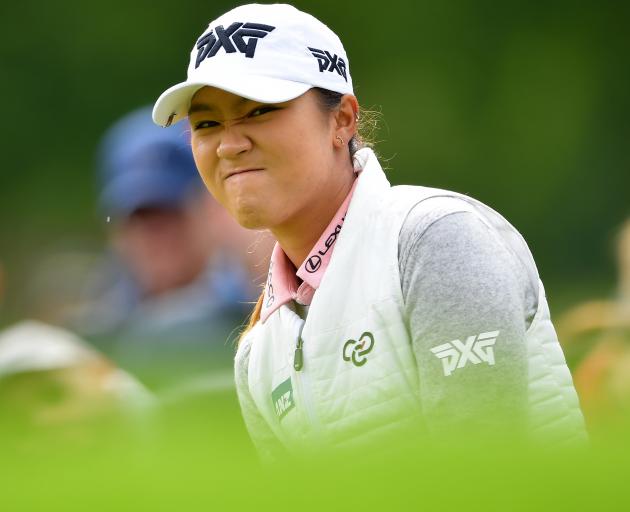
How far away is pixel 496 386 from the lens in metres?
3.04

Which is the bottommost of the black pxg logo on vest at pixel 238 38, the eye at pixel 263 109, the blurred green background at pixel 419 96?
the eye at pixel 263 109

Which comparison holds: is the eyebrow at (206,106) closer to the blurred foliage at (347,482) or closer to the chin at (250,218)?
the chin at (250,218)

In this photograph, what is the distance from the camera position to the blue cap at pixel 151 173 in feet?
16.4

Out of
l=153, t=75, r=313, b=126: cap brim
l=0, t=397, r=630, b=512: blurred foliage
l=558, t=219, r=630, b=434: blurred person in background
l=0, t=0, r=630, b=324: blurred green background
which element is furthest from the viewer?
l=0, t=0, r=630, b=324: blurred green background

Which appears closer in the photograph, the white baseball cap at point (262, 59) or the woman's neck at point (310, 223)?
the white baseball cap at point (262, 59)

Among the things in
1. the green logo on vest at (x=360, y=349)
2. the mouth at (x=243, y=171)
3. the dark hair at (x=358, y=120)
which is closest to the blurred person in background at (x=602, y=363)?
the green logo on vest at (x=360, y=349)

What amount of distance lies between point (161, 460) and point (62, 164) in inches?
716

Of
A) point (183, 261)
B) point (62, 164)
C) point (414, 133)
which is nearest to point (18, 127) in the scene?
point (62, 164)

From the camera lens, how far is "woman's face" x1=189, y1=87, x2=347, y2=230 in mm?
3424

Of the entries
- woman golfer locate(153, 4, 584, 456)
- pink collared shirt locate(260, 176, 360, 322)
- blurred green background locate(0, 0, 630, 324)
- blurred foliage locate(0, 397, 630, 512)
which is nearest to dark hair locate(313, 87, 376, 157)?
woman golfer locate(153, 4, 584, 456)

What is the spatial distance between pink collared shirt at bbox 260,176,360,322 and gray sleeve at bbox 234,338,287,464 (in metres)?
0.15

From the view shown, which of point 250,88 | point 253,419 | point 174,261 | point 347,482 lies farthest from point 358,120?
point 347,482

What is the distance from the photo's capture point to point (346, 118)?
11.9 feet

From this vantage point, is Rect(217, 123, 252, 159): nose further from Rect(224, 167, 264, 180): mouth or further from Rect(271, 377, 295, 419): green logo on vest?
Rect(271, 377, 295, 419): green logo on vest
